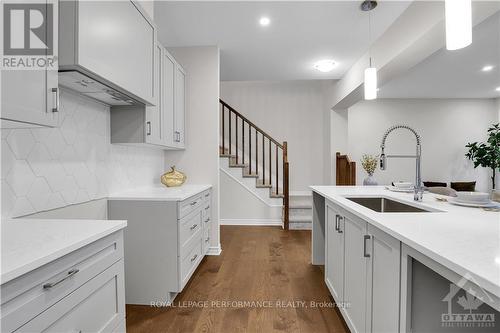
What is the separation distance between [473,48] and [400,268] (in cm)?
420

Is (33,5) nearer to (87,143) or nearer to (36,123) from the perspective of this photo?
(36,123)

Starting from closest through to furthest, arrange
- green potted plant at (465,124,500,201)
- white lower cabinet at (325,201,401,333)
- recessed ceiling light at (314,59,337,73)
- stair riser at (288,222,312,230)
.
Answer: white lower cabinet at (325,201,401,333) < recessed ceiling light at (314,59,337,73) < stair riser at (288,222,312,230) < green potted plant at (465,124,500,201)

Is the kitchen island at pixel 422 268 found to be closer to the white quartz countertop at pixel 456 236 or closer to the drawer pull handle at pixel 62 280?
the white quartz countertop at pixel 456 236

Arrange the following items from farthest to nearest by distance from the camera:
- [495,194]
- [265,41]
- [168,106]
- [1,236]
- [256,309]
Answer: [265,41] < [168,106] < [256,309] < [495,194] < [1,236]

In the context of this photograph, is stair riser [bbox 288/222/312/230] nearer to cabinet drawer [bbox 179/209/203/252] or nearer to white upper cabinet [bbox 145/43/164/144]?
cabinet drawer [bbox 179/209/203/252]

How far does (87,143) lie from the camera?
6.33 ft

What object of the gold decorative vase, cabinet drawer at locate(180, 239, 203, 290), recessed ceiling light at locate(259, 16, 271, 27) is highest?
recessed ceiling light at locate(259, 16, 271, 27)

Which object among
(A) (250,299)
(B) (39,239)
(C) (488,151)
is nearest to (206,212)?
(A) (250,299)

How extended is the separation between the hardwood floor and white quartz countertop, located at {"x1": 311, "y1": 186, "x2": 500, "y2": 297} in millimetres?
1012

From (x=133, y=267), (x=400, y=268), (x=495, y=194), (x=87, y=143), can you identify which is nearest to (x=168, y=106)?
(x=87, y=143)

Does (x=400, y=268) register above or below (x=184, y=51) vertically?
below

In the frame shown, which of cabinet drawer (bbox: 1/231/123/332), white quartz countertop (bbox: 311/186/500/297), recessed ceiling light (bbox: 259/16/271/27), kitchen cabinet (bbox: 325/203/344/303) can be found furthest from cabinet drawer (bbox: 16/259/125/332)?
recessed ceiling light (bbox: 259/16/271/27)

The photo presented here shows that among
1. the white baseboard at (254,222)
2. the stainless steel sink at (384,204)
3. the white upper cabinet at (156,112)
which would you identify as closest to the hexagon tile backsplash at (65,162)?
the white upper cabinet at (156,112)

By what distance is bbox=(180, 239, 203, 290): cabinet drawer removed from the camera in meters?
2.20
